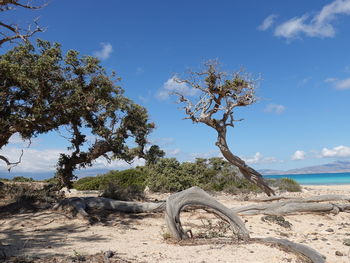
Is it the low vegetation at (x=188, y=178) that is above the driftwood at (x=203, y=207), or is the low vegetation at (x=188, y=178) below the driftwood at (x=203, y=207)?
above

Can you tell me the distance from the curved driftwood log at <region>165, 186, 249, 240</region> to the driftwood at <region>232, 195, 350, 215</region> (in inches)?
166

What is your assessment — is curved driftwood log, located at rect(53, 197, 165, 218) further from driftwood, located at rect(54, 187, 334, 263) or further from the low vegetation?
the low vegetation

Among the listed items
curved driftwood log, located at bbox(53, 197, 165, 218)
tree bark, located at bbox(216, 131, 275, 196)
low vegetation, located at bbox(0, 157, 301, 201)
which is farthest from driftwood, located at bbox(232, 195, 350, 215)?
low vegetation, located at bbox(0, 157, 301, 201)

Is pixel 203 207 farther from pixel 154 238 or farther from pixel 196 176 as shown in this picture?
pixel 196 176

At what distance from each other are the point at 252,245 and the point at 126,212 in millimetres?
5959

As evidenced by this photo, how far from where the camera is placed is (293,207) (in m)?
12.8

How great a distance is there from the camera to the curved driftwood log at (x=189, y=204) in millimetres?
7715

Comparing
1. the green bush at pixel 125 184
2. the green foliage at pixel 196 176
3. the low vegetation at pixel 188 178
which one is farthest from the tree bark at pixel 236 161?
the green foliage at pixel 196 176

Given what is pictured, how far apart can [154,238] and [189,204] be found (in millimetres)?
1375

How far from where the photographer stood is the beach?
6.56m

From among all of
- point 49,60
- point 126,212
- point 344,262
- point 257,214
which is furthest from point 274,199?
point 49,60

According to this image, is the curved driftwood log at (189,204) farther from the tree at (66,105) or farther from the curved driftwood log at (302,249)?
the tree at (66,105)

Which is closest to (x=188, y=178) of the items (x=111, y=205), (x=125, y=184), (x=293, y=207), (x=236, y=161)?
(x=236, y=161)

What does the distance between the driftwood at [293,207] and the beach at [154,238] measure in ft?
0.97
